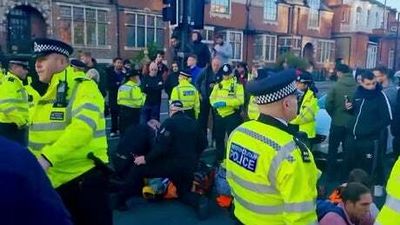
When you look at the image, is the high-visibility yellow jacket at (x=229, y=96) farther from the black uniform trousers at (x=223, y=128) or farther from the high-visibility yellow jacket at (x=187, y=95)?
the high-visibility yellow jacket at (x=187, y=95)

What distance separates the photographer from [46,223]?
1003mm

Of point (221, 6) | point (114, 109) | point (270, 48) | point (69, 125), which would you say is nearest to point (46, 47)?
point (69, 125)

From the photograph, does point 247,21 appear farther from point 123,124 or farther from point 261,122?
point 261,122

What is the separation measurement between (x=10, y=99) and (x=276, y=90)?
4205 mm

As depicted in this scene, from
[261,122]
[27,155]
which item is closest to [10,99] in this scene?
[261,122]

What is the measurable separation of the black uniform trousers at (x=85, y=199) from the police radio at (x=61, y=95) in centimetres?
55

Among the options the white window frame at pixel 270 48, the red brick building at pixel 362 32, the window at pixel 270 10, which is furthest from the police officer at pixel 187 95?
the red brick building at pixel 362 32

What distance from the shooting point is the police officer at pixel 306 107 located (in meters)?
6.28

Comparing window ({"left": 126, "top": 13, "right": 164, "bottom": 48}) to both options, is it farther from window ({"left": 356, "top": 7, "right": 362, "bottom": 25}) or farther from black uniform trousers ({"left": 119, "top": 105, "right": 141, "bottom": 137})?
window ({"left": 356, "top": 7, "right": 362, "bottom": 25})

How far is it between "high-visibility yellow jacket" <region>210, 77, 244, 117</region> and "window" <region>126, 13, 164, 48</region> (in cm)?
2137

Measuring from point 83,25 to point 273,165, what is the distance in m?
25.1

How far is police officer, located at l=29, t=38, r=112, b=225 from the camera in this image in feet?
10.3

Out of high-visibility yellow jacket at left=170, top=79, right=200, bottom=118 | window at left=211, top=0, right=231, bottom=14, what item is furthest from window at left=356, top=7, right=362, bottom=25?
high-visibility yellow jacket at left=170, top=79, right=200, bottom=118

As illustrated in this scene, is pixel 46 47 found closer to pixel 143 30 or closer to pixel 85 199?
pixel 85 199
